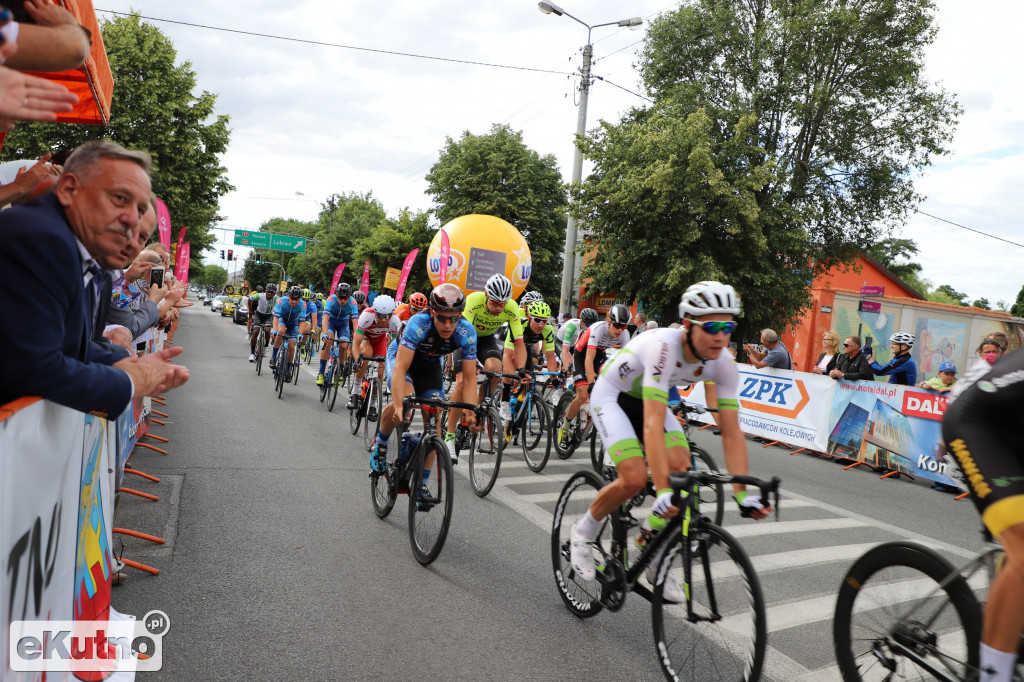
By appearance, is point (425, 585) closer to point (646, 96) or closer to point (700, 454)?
point (700, 454)

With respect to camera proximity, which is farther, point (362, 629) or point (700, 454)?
point (700, 454)

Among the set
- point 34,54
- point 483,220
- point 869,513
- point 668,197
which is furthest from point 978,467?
point 483,220

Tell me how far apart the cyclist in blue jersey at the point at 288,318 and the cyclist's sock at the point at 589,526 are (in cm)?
1048

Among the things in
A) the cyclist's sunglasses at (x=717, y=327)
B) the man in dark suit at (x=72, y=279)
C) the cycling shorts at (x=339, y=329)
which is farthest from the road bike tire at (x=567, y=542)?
the cycling shorts at (x=339, y=329)

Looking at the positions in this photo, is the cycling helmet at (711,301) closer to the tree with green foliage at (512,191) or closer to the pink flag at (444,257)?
the pink flag at (444,257)

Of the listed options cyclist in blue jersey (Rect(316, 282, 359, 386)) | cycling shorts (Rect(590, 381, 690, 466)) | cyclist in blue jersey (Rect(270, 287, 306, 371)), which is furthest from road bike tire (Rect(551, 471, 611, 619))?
cyclist in blue jersey (Rect(270, 287, 306, 371))

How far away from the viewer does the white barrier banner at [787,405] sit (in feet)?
37.4

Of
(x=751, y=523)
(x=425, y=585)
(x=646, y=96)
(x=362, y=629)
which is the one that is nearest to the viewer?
(x=362, y=629)

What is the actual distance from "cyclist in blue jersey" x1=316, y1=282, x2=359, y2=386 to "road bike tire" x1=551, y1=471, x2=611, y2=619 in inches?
353

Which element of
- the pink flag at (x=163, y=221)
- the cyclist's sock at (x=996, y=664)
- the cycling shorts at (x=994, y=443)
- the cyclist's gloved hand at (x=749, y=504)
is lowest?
the cyclist's sock at (x=996, y=664)

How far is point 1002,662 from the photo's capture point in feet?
8.05

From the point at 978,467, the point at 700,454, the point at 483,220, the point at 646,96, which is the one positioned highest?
the point at 646,96

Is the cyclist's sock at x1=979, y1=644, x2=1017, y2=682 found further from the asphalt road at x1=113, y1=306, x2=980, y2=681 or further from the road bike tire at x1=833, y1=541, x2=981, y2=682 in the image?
the asphalt road at x1=113, y1=306, x2=980, y2=681

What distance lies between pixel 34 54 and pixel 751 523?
6.37 meters
